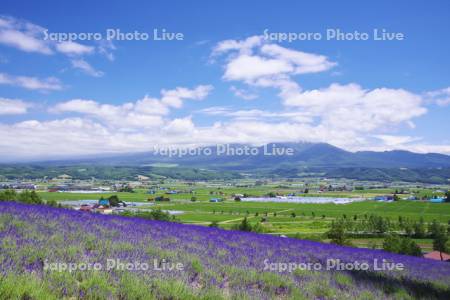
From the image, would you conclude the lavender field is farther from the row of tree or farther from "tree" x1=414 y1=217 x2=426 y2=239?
"tree" x1=414 y1=217 x2=426 y2=239

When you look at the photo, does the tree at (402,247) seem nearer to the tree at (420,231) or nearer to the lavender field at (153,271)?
the lavender field at (153,271)

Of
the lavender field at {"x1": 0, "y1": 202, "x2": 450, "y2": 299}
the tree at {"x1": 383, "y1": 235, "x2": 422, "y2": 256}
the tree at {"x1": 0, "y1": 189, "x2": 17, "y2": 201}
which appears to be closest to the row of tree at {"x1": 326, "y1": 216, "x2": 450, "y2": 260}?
the tree at {"x1": 383, "y1": 235, "x2": 422, "y2": 256}

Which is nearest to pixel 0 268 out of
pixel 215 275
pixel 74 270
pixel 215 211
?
pixel 74 270

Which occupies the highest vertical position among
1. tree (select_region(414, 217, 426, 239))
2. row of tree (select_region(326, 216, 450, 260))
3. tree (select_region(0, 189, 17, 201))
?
tree (select_region(0, 189, 17, 201))

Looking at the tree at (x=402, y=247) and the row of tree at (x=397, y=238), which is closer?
the tree at (x=402, y=247)

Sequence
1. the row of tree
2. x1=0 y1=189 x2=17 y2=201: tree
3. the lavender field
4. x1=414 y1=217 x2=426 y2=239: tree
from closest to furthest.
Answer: the lavender field, x1=0 y1=189 x2=17 y2=201: tree, the row of tree, x1=414 y1=217 x2=426 y2=239: tree

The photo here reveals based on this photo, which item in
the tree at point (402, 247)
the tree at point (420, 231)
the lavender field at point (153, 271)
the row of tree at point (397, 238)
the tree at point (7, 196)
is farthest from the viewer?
the tree at point (420, 231)

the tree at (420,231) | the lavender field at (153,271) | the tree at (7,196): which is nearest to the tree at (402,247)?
the lavender field at (153,271)

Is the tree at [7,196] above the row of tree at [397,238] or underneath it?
above

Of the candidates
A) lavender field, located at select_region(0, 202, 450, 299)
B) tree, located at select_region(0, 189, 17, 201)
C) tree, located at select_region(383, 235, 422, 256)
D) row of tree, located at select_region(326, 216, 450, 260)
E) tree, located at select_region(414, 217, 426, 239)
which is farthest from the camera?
tree, located at select_region(414, 217, 426, 239)
